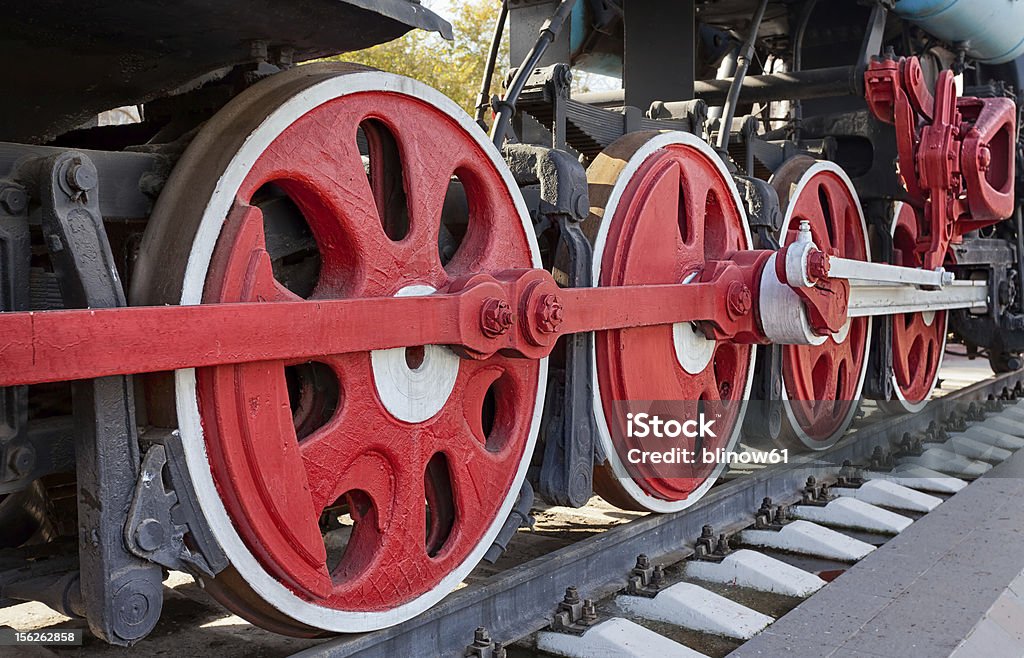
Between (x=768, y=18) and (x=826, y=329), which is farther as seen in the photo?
(x=768, y=18)

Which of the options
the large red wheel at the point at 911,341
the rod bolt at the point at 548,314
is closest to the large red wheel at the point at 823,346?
the large red wheel at the point at 911,341

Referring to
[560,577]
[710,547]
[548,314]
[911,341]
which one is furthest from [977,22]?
[560,577]

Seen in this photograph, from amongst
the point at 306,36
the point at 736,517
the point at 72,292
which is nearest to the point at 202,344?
the point at 72,292

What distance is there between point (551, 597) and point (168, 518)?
4.04 feet

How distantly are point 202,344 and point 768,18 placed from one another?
4.86 metres

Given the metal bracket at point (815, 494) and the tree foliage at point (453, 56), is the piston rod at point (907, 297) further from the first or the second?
the tree foliage at point (453, 56)

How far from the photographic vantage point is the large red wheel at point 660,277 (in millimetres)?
3053

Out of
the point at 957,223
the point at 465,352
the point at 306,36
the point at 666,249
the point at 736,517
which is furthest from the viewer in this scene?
the point at 957,223

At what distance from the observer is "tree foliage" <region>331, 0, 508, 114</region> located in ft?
54.0

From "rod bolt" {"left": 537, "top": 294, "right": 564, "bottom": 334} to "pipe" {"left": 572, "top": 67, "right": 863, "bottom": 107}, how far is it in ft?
8.47

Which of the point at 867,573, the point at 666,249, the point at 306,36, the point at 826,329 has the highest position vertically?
the point at 306,36

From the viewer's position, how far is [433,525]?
2521 millimetres

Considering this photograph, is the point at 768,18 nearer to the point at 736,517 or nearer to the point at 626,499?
the point at 736,517

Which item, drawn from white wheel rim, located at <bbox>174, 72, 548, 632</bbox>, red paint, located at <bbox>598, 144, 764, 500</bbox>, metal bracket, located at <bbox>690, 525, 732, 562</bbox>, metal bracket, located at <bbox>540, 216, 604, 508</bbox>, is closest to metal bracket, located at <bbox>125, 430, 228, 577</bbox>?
white wheel rim, located at <bbox>174, 72, 548, 632</bbox>
